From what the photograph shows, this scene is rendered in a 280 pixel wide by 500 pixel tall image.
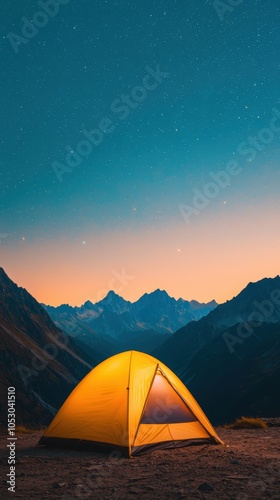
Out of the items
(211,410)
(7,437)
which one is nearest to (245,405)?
(211,410)

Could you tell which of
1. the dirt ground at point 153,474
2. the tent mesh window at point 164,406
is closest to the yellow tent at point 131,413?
the tent mesh window at point 164,406

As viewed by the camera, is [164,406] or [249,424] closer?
[164,406]

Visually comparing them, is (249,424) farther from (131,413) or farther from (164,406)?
(131,413)

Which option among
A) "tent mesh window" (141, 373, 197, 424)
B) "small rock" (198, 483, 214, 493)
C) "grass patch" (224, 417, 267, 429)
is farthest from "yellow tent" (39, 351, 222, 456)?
"grass patch" (224, 417, 267, 429)

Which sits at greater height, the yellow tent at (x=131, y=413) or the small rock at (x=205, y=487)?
the yellow tent at (x=131, y=413)

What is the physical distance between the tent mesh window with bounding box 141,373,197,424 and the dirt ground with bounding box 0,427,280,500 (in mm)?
1014

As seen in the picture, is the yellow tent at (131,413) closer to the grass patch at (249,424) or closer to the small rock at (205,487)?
the small rock at (205,487)

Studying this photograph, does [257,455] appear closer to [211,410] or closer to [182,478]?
[182,478]

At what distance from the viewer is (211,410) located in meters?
190

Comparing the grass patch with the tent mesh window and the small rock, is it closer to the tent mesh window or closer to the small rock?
the tent mesh window

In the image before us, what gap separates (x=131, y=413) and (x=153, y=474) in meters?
3.23

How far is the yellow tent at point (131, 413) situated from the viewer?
11.7 m

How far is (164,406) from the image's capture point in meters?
12.9

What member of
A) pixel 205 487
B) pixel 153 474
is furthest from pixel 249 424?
pixel 205 487
